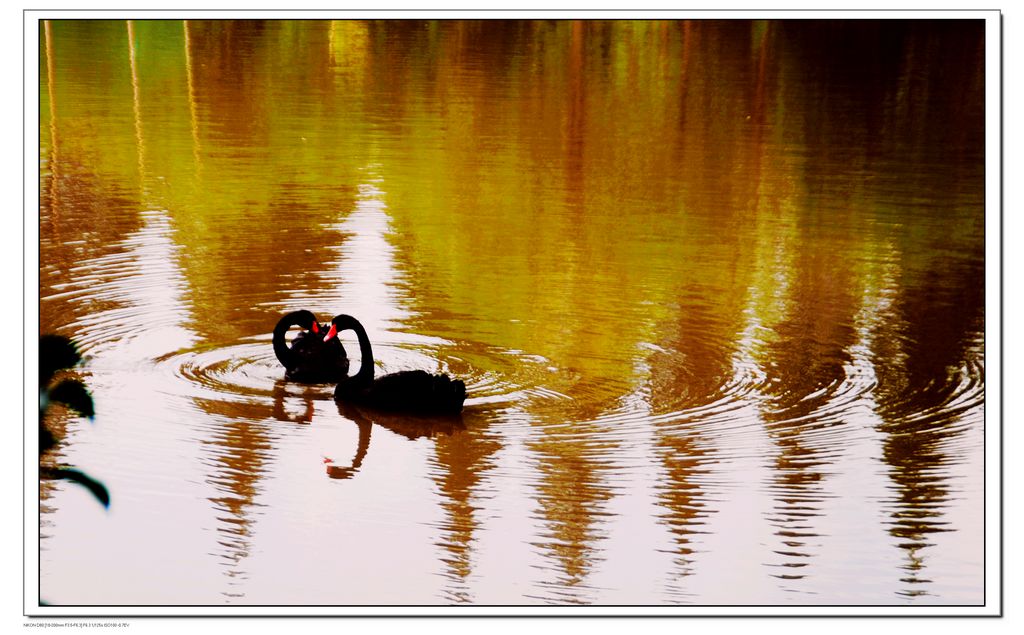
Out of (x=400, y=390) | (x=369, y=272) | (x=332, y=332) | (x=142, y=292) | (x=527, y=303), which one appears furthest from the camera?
(x=369, y=272)

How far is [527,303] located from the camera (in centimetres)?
717

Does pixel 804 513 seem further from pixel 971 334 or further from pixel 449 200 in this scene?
pixel 449 200

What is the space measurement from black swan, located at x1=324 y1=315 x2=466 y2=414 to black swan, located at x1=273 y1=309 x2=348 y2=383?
0.14 meters

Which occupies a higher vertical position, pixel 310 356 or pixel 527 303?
pixel 527 303

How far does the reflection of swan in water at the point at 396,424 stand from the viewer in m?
5.88

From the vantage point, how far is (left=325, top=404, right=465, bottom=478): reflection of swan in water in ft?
19.3

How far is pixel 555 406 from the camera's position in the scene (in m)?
6.04

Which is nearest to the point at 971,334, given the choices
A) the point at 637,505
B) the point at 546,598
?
the point at 637,505

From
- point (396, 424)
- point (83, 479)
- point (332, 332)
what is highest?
point (332, 332)

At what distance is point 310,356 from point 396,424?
563 millimetres

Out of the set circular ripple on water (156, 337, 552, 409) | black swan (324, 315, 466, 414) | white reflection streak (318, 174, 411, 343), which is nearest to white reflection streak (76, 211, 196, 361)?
circular ripple on water (156, 337, 552, 409)

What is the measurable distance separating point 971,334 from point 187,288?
3484 millimetres

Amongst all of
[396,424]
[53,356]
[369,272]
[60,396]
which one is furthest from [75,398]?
[369,272]

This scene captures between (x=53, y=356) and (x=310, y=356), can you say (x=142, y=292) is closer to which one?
(x=310, y=356)
